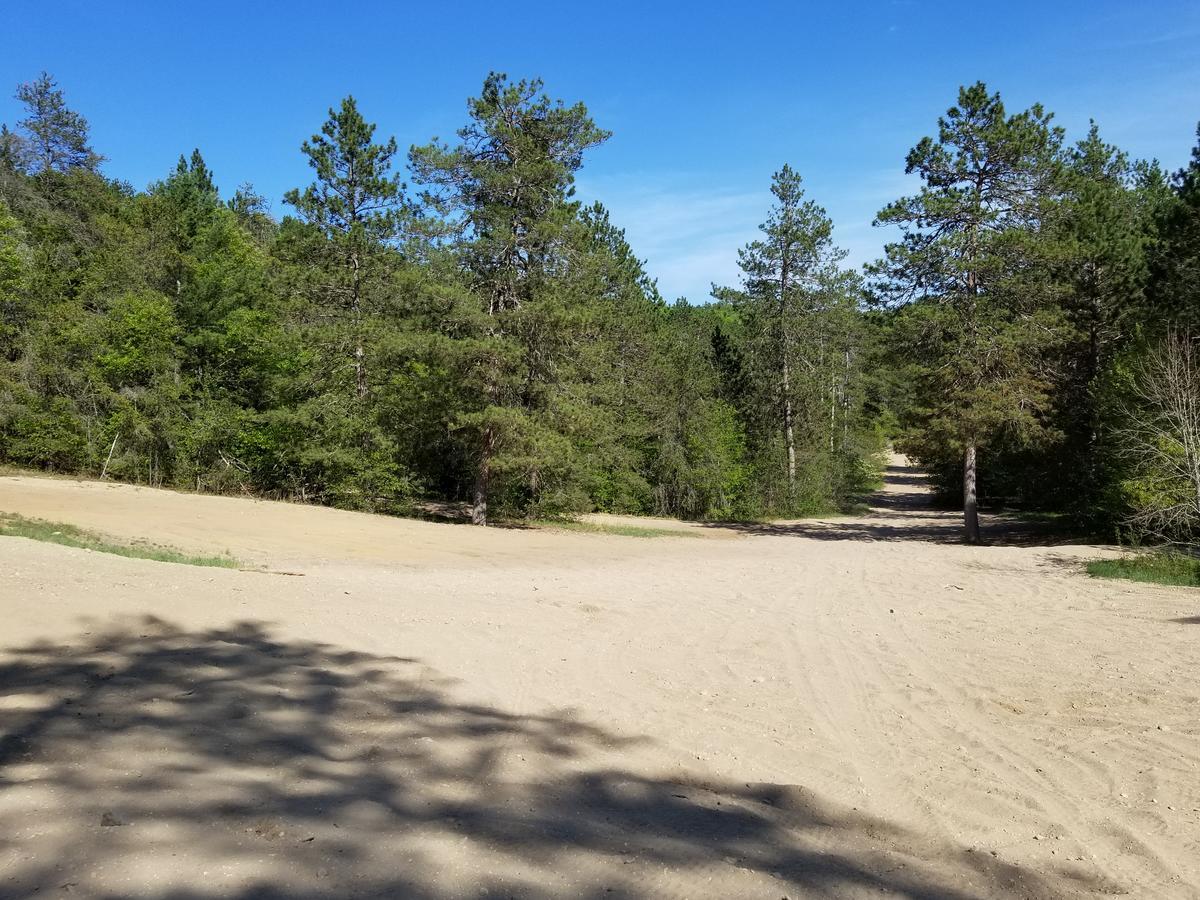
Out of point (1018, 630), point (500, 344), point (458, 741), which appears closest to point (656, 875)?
point (458, 741)

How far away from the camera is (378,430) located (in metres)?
25.2

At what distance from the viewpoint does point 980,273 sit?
24359 millimetres

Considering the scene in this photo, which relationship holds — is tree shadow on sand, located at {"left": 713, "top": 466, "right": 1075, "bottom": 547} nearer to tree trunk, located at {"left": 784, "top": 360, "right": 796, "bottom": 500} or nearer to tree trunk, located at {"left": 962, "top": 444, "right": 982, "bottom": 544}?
tree trunk, located at {"left": 962, "top": 444, "right": 982, "bottom": 544}

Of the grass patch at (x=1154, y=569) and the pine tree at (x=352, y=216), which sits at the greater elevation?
the pine tree at (x=352, y=216)

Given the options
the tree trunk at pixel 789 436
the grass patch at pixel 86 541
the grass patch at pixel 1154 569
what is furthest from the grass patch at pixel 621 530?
the grass patch at pixel 86 541

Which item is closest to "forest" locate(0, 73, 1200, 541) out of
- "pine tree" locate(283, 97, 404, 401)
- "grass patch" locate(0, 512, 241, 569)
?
"pine tree" locate(283, 97, 404, 401)

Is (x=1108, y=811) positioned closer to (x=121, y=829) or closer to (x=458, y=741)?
(x=458, y=741)

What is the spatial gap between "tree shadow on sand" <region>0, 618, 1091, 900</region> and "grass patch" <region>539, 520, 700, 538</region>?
68.0ft

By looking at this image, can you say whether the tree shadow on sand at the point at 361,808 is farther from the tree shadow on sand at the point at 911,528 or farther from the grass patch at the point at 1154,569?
the tree shadow on sand at the point at 911,528

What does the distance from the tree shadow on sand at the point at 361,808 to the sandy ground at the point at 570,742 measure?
20mm

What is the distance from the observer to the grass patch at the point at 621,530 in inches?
1046

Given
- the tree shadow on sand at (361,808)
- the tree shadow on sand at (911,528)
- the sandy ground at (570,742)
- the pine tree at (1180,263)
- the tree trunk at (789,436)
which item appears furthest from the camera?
the tree trunk at (789,436)

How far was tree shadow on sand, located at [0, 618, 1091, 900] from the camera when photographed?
2.98 meters

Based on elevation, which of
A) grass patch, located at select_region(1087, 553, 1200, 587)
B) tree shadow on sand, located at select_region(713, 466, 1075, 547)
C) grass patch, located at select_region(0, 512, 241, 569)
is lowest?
tree shadow on sand, located at select_region(713, 466, 1075, 547)
